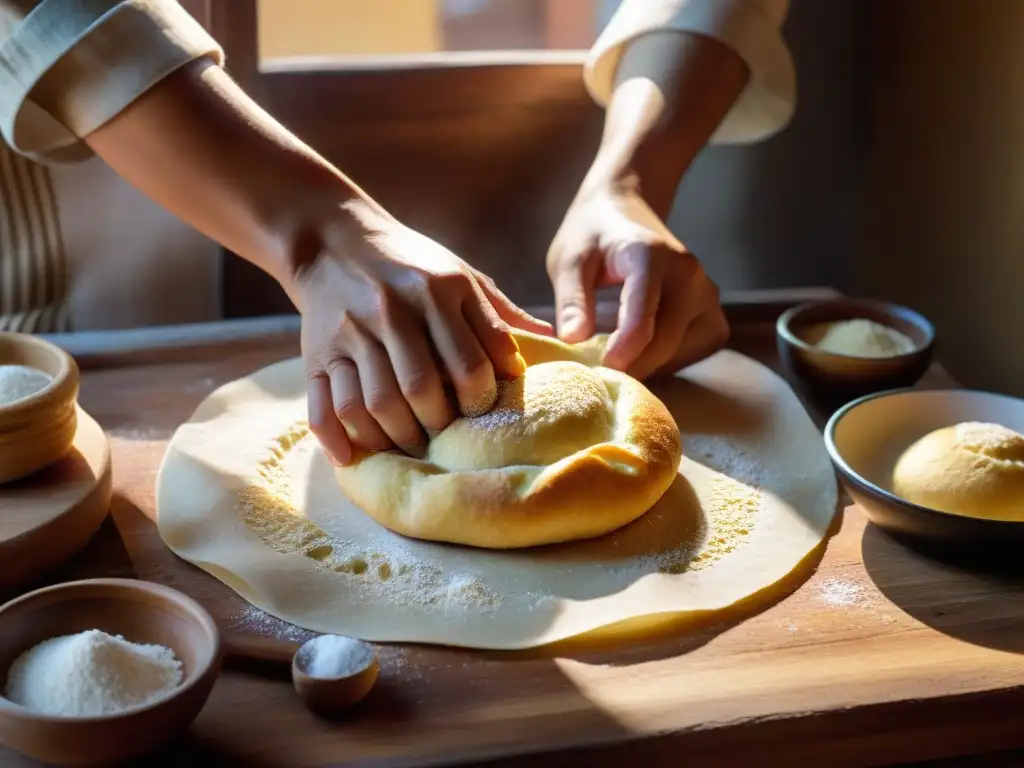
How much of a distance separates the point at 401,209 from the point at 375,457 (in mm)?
914

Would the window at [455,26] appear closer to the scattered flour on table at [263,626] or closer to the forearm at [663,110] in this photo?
the forearm at [663,110]

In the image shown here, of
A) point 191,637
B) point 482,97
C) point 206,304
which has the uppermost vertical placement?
point 482,97

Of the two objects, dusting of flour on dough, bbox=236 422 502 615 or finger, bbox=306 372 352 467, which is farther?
finger, bbox=306 372 352 467

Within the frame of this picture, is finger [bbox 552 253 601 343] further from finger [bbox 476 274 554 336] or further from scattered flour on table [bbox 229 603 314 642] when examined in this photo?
scattered flour on table [bbox 229 603 314 642]

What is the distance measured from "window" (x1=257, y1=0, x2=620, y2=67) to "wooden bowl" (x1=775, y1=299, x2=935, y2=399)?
0.83 m

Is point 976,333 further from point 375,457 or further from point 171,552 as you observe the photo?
point 171,552

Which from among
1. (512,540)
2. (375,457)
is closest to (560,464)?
(512,540)

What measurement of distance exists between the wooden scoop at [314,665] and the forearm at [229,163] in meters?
0.41

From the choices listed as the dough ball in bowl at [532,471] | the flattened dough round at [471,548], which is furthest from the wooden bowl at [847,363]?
the dough ball in bowl at [532,471]

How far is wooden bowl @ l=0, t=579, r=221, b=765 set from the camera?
2.17 ft

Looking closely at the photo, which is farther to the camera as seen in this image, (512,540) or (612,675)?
(512,540)

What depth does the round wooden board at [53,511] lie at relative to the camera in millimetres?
891

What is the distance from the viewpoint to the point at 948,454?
1.00 meters

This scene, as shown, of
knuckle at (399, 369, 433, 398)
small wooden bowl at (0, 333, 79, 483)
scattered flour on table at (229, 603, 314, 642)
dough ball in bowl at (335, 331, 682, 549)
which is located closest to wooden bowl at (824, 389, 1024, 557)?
dough ball in bowl at (335, 331, 682, 549)
